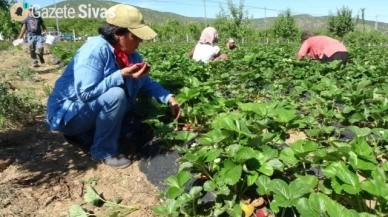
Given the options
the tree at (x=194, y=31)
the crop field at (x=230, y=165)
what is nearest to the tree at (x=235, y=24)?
the tree at (x=194, y=31)

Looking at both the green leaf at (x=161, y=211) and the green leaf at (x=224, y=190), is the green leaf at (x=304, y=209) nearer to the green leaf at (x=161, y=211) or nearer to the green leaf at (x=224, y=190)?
the green leaf at (x=224, y=190)

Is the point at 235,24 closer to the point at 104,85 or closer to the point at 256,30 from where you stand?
the point at 256,30

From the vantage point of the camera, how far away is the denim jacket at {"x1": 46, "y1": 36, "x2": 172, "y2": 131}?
2.67 m

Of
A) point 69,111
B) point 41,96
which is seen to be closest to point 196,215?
point 69,111

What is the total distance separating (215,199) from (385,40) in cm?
3882

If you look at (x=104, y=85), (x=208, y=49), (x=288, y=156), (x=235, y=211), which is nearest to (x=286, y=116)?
(x=288, y=156)

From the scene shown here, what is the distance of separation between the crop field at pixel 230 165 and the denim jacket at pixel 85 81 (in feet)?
1.32

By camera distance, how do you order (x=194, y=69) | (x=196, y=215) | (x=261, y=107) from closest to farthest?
(x=196, y=215)
(x=261, y=107)
(x=194, y=69)

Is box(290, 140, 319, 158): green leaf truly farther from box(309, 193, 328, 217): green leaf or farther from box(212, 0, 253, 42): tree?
box(212, 0, 253, 42): tree

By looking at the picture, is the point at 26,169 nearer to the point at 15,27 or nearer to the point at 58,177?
the point at 58,177

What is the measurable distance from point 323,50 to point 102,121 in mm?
5071

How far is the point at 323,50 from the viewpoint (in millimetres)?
6824

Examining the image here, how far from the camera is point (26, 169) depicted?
2951 millimetres

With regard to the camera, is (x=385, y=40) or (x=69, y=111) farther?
(x=385, y=40)
